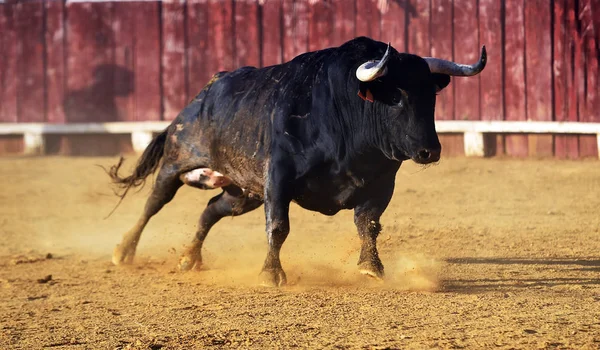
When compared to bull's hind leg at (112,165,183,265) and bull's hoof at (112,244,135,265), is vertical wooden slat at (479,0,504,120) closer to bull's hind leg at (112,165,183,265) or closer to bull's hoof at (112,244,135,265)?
bull's hind leg at (112,165,183,265)

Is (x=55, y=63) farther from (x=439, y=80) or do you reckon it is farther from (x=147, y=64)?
(x=439, y=80)

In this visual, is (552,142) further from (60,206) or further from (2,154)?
(2,154)

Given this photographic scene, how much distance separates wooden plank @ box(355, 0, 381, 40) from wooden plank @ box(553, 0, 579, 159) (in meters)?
2.16

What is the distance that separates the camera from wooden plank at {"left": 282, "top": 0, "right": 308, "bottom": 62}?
13359 millimetres

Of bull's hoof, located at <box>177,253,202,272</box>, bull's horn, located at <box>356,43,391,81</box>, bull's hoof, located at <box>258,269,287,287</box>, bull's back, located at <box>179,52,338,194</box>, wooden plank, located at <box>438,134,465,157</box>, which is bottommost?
bull's hoof, located at <box>177,253,202,272</box>

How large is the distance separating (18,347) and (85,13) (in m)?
10.0

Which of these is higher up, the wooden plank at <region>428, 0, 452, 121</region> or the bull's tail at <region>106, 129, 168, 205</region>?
the wooden plank at <region>428, 0, 452, 121</region>

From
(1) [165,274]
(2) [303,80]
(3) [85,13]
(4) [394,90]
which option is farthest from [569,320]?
(3) [85,13]

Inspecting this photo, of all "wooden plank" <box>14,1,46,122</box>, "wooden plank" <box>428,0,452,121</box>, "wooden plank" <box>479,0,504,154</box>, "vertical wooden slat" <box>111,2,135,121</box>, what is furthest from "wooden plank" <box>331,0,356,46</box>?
"wooden plank" <box>14,1,46,122</box>

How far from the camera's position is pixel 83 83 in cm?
1423

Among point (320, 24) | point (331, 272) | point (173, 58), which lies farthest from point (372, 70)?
point (173, 58)

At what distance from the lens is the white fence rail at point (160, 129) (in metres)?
12.0

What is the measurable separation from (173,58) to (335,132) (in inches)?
315

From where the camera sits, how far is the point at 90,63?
14.2 meters
